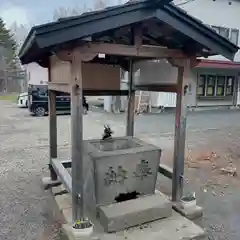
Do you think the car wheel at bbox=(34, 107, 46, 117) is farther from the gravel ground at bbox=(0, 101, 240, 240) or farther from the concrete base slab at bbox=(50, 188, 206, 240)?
the concrete base slab at bbox=(50, 188, 206, 240)

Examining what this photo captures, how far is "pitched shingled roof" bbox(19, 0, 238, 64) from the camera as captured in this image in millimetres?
2802

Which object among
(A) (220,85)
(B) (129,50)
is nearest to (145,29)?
(B) (129,50)

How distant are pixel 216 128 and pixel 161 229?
8.57 metres

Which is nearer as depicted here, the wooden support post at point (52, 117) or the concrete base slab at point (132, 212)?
the concrete base slab at point (132, 212)

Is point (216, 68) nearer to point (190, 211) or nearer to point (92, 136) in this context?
point (92, 136)

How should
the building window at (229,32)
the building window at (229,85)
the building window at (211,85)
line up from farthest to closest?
the building window at (229,85), the building window at (211,85), the building window at (229,32)

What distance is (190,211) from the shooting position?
3941mm

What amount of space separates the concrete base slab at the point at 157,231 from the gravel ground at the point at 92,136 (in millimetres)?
235

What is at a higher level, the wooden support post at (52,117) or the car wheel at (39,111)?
the wooden support post at (52,117)

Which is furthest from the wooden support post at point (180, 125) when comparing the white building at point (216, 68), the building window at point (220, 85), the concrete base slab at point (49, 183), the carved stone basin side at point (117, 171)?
the building window at point (220, 85)

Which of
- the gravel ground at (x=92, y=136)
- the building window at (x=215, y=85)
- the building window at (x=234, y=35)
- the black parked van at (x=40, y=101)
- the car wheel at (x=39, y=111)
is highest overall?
the building window at (x=234, y=35)

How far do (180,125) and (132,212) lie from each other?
1.41m

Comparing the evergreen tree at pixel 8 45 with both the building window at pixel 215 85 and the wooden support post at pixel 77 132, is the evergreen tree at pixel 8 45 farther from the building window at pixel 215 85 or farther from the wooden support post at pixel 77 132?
the wooden support post at pixel 77 132

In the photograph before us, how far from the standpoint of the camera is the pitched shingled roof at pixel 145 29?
9.19 ft
